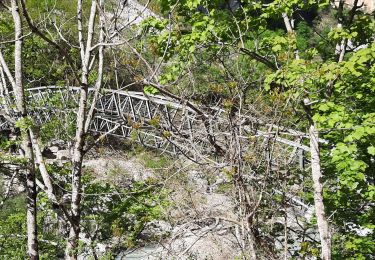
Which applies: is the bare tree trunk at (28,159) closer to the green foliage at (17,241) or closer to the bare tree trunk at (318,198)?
the green foliage at (17,241)

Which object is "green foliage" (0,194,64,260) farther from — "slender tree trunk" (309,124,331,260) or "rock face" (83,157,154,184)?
"slender tree trunk" (309,124,331,260)

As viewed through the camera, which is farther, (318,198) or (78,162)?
(78,162)

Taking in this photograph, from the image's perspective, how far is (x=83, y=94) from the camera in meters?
5.91

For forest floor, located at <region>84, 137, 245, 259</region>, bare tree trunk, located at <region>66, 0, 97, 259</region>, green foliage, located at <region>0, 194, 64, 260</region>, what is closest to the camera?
forest floor, located at <region>84, 137, 245, 259</region>

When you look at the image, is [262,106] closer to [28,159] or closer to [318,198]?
[318,198]

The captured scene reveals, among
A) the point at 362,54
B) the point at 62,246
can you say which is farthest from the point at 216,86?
the point at 62,246

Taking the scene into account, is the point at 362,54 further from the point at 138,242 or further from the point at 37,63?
the point at 37,63

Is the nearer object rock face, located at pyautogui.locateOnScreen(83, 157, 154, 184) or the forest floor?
the forest floor

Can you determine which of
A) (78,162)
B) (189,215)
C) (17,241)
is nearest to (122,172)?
(17,241)

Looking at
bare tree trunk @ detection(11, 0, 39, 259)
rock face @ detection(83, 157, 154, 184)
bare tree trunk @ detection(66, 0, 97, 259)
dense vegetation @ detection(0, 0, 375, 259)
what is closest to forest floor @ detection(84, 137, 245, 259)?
dense vegetation @ detection(0, 0, 375, 259)

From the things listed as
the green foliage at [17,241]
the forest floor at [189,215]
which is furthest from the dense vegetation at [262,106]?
the forest floor at [189,215]

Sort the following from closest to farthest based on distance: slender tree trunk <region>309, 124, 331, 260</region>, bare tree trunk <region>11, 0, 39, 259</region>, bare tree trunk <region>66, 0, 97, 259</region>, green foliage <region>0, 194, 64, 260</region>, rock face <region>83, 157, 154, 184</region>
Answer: slender tree trunk <region>309, 124, 331, 260</region> → bare tree trunk <region>11, 0, 39, 259</region> → bare tree trunk <region>66, 0, 97, 259</region> → green foliage <region>0, 194, 64, 260</region> → rock face <region>83, 157, 154, 184</region>

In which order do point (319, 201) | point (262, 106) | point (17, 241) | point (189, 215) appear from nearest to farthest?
point (189, 215), point (262, 106), point (319, 201), point (17, 241)

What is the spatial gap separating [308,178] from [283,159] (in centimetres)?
Result: 139
